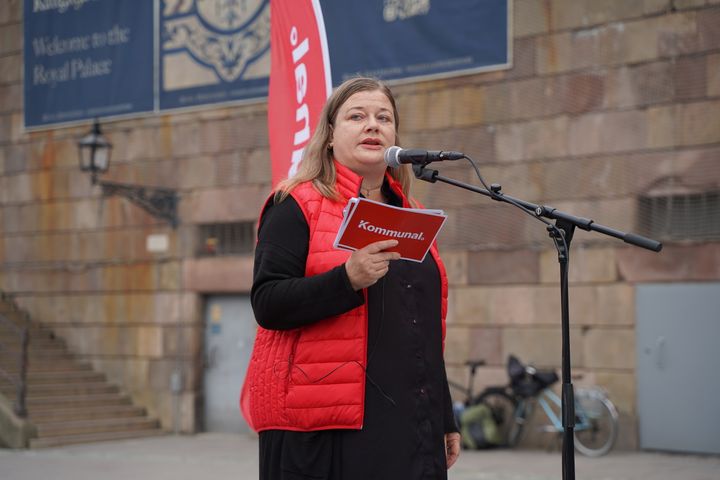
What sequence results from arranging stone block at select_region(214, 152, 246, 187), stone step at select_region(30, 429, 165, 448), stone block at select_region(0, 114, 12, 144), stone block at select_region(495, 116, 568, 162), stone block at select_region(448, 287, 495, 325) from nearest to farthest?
stone block at select_region(495, 116, 568, 162), stone block at select_region(448, 287, 495, 325), stone step at select_region(30, 429, 165, 448), stone block at select_region(214, 152, 246, 187), stone block at select_region(0, 114, 12, 144)

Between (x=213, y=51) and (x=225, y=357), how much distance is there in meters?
4.12

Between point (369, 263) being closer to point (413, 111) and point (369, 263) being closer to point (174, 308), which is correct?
point (413, 111)

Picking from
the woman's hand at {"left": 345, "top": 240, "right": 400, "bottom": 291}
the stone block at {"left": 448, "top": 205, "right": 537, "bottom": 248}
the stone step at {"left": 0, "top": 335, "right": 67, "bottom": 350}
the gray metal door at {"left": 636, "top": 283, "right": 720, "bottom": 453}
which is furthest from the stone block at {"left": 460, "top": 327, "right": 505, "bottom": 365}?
the woman's hand at {"left": 345, "top": 240, "right": 400, "bottom": 291}

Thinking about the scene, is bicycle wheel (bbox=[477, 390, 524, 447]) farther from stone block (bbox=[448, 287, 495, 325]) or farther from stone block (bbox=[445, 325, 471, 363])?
stone block (bbox=[448, 287, 495, 325])

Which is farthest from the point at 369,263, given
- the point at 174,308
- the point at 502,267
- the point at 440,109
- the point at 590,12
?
the point at 174,308

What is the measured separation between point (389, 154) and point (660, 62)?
8439 mm

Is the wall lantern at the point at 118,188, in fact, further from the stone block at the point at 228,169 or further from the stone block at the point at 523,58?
the stone block at the point at 523,58

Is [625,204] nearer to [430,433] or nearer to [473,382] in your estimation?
[473,382]

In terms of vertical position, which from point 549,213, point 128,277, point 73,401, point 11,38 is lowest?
point 73,401

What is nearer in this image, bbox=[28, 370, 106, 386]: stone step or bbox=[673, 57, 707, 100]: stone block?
bbox=[673, 57, 707, 100]: stone block

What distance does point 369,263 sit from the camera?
3195mm

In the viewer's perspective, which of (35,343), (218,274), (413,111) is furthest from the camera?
(35,343)

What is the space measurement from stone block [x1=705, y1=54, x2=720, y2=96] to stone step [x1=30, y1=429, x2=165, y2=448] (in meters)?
8.50

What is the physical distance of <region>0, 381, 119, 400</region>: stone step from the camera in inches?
590
